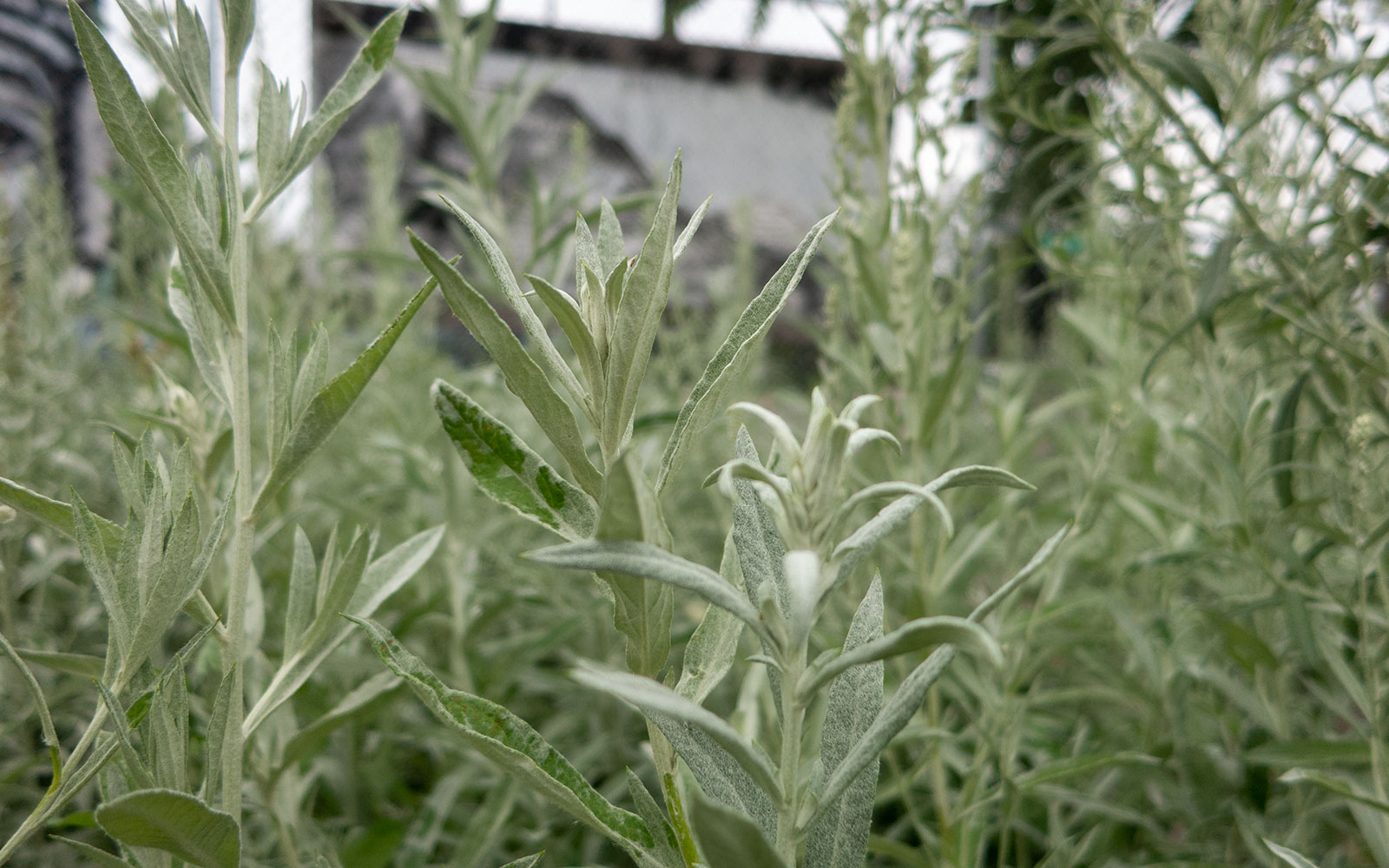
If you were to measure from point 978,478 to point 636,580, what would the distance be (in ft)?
0.49

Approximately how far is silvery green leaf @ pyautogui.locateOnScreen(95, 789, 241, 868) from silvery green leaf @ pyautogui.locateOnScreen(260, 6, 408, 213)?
0.31 metres

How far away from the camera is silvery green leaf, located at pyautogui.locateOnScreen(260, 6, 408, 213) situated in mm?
481

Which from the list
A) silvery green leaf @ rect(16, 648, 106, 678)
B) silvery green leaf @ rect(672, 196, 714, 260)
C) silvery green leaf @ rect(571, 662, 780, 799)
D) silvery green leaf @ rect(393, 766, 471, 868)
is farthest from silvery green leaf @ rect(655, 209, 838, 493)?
silvery green leaf @ rect(393, 766, 471, 868)

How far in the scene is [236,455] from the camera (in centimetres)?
44

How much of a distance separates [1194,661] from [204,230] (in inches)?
40.1

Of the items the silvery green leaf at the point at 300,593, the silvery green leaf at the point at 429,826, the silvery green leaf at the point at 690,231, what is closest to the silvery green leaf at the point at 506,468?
the silvery green leaf at the point at 690,231

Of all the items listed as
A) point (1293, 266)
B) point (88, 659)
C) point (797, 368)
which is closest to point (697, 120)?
point (797, 368)

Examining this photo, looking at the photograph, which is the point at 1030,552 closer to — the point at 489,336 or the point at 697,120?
the point at 489,336

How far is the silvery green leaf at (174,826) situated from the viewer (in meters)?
0.32

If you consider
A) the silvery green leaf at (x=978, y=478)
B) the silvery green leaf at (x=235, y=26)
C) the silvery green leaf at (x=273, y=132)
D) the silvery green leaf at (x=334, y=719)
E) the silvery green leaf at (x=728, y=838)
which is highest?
the silvery green leaf at (x=235, y=26)

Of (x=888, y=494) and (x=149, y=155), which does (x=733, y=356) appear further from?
(x=149, y=155)

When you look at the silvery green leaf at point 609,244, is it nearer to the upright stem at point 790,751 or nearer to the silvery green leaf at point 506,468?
the silvery green leaf at point 506,468

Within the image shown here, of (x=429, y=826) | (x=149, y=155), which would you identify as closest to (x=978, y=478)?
(x=149, y=155)

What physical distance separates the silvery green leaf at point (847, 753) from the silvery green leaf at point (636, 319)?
0.14 metres
